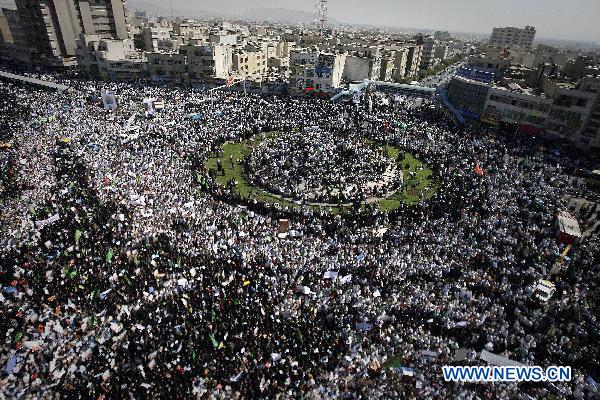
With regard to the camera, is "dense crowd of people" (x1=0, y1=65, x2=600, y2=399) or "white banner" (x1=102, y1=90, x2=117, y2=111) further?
"white banner" (x1=102, y1=90, x2=117, y2=111)

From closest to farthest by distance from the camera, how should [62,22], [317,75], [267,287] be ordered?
[267,287] → [317,75] → [62,22]

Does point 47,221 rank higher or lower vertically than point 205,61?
lower

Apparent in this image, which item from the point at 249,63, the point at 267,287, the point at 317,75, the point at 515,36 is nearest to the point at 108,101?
the point at 249,63

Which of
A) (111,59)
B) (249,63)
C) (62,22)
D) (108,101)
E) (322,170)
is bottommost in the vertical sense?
(322,170)

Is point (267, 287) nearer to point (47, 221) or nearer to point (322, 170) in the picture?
point (322, 170)

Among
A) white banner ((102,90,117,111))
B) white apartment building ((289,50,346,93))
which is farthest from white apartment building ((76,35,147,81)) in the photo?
white apartment building ((289,50,346,93))

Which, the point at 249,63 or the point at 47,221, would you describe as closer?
the point at 47,221

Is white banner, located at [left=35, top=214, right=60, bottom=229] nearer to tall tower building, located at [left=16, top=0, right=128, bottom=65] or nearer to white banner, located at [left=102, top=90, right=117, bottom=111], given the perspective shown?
white banner, located at [left=102, top=90, right=117, bottom=111]
